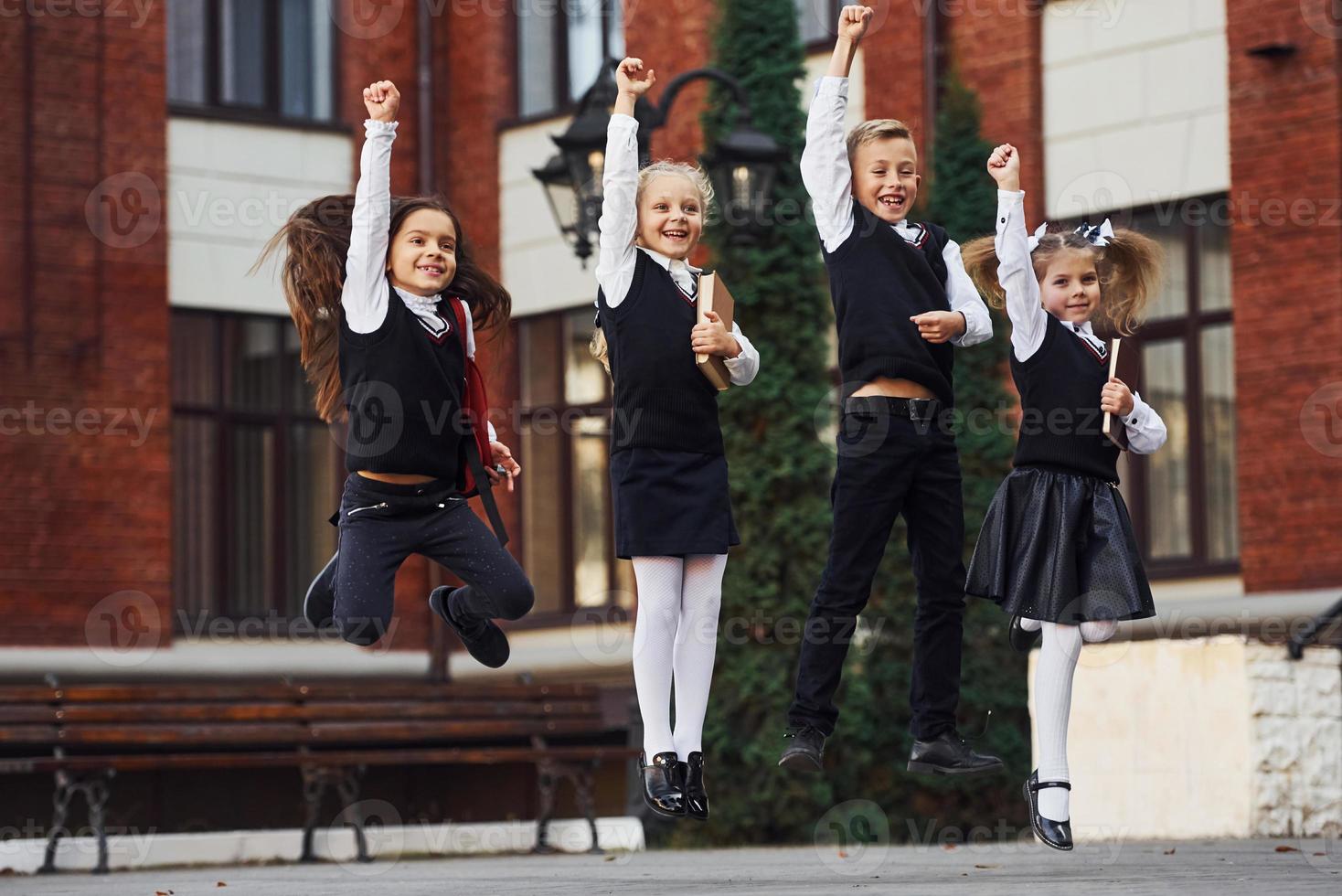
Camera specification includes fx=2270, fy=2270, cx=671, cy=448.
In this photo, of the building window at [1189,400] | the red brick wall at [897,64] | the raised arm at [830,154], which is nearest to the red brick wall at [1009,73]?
the red brick wall at [897,64]

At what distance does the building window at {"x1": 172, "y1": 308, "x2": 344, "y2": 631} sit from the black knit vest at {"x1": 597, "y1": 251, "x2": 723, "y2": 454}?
1121 cm

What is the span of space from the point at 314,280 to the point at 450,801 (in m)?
11.3

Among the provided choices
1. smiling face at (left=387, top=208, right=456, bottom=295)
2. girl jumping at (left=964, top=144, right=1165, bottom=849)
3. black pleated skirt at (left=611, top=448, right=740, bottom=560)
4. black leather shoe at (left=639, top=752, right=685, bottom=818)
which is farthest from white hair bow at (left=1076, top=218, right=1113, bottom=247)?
black leather shoe at (left=639, top=752, right=685, bottom=818)

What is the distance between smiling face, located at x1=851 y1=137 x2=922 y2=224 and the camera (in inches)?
320

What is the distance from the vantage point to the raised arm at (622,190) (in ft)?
25.3

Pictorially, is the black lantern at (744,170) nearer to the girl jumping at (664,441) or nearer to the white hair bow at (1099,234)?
the white hair bow at (1099,234)

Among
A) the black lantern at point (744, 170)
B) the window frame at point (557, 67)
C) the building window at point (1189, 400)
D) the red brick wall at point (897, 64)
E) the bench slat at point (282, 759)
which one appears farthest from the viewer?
the window frame at point (557, 67)

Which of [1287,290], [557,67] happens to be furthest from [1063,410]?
[557,67]

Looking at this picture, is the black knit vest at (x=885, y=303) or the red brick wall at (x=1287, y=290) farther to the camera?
the red brick wall at (x=1287, y=290)

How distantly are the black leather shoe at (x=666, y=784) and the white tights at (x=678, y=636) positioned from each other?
12cm

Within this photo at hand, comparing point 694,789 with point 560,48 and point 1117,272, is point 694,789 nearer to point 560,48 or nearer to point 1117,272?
point 1117,272

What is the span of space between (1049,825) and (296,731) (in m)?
8.30

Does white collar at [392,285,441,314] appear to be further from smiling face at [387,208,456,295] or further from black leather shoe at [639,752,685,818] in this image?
black leather shoe at [639,752,685,818]

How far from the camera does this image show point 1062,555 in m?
8.05
